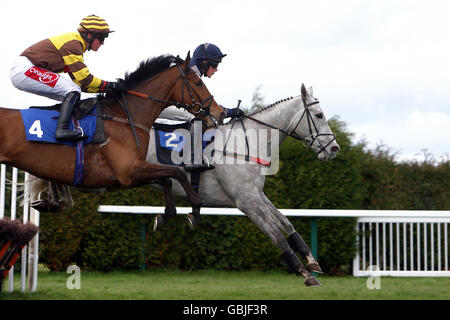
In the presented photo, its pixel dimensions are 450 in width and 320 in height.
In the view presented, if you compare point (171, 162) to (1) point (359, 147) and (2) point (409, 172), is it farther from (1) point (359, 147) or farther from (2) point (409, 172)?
(2) point (409, 172)

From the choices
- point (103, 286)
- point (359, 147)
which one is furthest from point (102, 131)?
point (359, 147)

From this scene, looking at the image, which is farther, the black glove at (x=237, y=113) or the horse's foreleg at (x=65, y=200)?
the black glove at (x=237, y=113)

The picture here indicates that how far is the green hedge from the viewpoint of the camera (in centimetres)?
793

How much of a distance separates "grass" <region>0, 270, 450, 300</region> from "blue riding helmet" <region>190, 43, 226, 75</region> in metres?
2.42

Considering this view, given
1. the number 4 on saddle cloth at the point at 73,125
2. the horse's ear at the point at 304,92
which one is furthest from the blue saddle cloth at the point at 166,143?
the horse's ear at the point at 304,92

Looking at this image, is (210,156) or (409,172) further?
(409,172)

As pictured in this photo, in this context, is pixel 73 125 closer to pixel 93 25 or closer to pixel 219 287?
pixel 93 25

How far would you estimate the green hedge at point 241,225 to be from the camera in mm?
7934

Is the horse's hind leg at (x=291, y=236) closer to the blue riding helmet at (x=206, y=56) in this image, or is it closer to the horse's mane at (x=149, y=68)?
the blue riding helmet at (x=206, y=56)

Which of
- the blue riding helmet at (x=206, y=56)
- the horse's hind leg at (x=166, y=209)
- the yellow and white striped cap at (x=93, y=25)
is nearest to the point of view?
the horse's hind leg at (x=166, y=209)

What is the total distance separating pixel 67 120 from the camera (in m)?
4.33

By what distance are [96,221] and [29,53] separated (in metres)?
3.84

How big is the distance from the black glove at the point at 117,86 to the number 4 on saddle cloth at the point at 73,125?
21 centimetres
